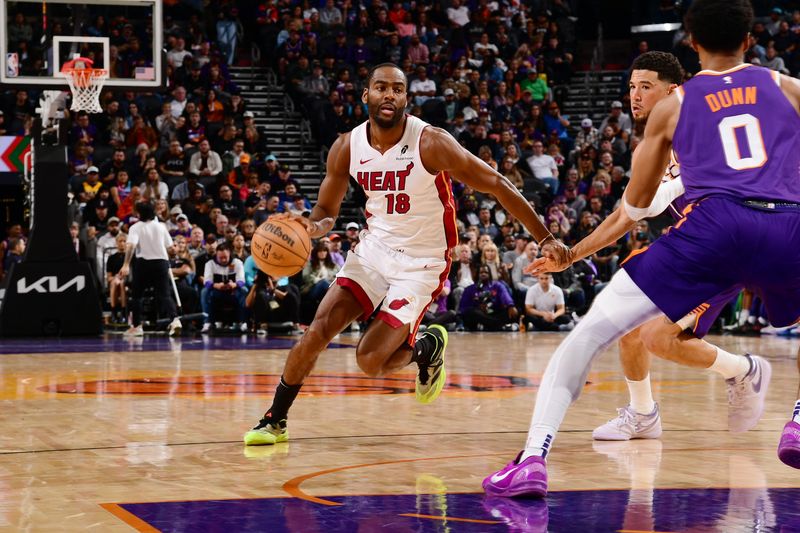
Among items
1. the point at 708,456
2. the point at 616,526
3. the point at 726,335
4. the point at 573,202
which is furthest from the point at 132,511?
the point at 573,202

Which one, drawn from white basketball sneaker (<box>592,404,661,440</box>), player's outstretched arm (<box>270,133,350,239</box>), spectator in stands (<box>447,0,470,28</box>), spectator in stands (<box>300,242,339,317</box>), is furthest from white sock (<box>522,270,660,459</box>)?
spectator in stands (<box>447,0,470,28</box>)

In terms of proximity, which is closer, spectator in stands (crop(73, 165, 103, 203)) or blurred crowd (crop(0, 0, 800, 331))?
blurred crowd (crop(0, 0, 800, 331))

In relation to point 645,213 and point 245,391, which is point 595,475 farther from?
point 245,391

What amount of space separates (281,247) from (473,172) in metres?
1.10

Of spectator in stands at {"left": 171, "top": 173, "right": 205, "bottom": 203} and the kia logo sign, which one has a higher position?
spectator in stands at {"left": 171, "top": 173, "right": 205, "bottom": 203}

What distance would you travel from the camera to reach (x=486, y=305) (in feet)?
55.1

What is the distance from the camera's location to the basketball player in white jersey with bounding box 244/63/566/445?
614 centimetres

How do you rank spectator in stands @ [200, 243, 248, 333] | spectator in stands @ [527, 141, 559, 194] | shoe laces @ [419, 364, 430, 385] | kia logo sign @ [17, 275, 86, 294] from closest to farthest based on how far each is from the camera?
shoe laces @ [419, 364, 430, 385] → kia logo sign @ [17, 275, 86, 294] → spectator in stands @ [200, 243, 248, 333] → spectator in stands @ [527, 141, 559, 194]

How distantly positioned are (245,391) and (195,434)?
2.27 metres

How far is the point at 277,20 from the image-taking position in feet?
72.3

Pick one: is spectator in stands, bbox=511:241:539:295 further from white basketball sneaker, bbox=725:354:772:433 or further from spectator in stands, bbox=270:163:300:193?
white basketball sneaker, bbox=725:354:772:433

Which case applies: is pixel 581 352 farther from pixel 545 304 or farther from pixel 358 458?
pixel 545 304

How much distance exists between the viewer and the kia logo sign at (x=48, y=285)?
47.6 feet

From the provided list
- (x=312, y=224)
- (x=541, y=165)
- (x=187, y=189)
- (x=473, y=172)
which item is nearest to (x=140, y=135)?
(x=187, y=189)
